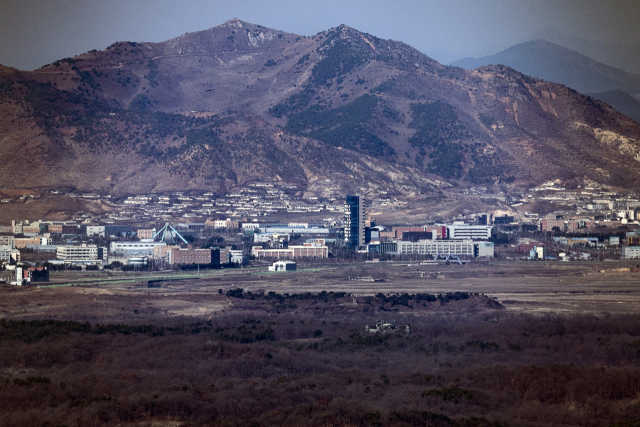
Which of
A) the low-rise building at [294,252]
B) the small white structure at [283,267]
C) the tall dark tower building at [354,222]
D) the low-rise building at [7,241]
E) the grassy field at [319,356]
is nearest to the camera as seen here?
the grassy field at [319,356]

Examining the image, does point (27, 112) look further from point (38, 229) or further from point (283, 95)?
point (283, 95)

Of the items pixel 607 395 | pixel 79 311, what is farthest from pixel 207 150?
pixel 607 395

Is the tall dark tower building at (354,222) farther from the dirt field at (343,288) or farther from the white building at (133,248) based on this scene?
the white building at (133,248)

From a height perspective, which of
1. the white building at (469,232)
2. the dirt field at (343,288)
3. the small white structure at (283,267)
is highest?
the white building at (469,232)

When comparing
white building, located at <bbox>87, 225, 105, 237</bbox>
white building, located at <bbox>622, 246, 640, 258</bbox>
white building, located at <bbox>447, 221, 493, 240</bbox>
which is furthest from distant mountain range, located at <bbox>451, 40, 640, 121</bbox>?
white building, located at <bbox>87, 225, 105, 237</bbox>

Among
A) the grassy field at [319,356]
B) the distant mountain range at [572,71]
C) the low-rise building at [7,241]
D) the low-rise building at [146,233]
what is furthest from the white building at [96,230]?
the distant mountain range at [572,71]

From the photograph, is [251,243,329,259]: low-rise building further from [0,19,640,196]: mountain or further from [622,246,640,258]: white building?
[0,19,640,196]: mountain
